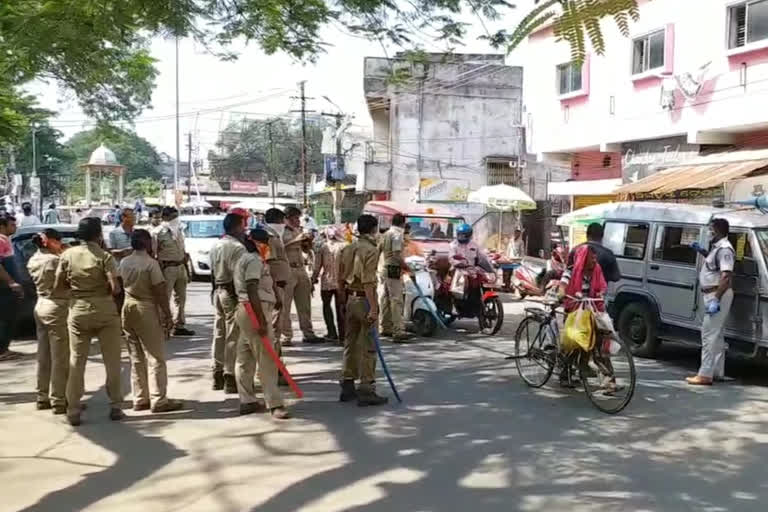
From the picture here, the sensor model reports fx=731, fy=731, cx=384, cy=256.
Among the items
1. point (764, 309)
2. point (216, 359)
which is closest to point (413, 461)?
point (216, 359)

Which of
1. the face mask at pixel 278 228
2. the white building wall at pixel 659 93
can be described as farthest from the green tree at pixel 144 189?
the face mask at pixel 278 228

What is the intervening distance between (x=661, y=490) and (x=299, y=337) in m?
Answer: 6.28

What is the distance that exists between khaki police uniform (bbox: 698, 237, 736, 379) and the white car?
1247cm

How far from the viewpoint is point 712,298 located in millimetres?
7023

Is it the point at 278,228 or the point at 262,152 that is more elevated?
the point at 262,152

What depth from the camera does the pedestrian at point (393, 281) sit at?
30.7ft

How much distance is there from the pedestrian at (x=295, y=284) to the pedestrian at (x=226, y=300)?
2.05 metres

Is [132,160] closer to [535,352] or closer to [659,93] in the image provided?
[659,93]

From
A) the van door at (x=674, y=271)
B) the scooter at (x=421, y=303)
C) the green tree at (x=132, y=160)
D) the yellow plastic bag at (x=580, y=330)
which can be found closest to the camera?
the yellow plastic bag at (x=580, y=330)

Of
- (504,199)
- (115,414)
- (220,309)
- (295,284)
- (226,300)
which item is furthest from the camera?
(504,199)

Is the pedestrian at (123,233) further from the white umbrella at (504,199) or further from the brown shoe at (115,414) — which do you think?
the white umbrella at (504,199)

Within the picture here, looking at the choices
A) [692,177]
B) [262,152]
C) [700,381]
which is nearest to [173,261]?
[700,381]

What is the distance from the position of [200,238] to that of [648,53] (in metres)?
11.3

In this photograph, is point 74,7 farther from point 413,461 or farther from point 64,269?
point 413,461
